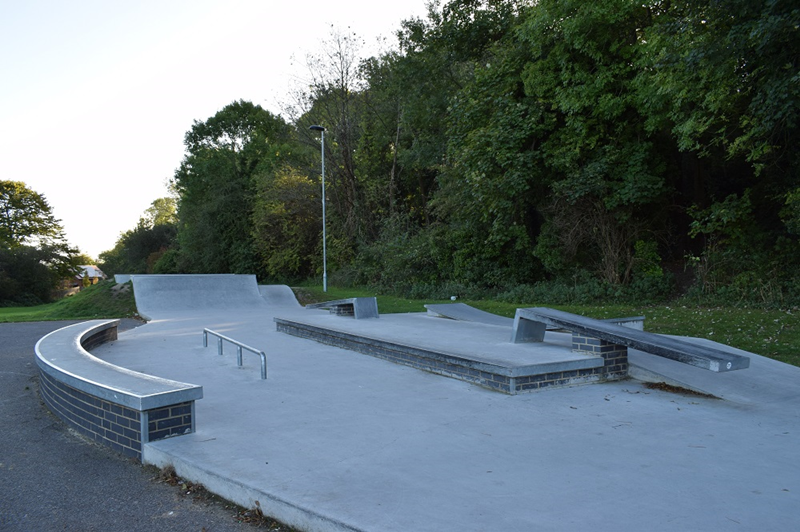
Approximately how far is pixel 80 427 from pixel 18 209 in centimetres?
4874

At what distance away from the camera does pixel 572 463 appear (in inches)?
137

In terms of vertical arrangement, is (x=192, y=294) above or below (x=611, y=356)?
below

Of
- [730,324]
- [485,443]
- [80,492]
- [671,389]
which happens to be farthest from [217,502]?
[730,324]

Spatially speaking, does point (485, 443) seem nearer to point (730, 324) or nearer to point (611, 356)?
point (611, 356)

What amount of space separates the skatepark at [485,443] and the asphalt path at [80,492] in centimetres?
18

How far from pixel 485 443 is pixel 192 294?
613 inches

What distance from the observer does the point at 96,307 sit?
16.7 metres

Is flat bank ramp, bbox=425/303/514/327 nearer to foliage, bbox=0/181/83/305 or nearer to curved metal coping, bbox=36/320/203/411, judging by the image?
curved metal coping, bbox=36/320/203/411

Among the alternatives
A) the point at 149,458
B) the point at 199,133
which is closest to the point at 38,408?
the point at 149,458

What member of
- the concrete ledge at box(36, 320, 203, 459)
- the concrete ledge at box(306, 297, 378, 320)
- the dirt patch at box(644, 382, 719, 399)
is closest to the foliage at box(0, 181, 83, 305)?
the concrete ledge at box(306, 297, 378, 320)

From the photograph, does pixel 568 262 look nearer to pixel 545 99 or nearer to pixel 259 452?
pixel 545 99

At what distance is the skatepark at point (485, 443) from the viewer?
2791mm

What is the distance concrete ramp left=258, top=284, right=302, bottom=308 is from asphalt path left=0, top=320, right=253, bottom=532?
1309cm

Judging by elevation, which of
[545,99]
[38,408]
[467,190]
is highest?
[545,99]
